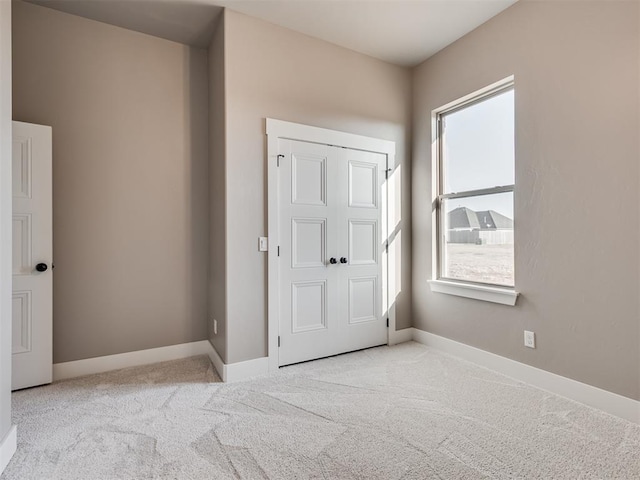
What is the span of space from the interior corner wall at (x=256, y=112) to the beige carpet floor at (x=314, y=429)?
0.61 meters

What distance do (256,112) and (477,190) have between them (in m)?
2.04

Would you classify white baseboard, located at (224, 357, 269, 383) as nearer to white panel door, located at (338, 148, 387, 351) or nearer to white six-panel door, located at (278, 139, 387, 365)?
white six-panel door, located at (278, 139, 387, 365)

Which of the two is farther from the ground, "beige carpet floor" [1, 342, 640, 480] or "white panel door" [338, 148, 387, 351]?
"white panel door" [338, 148, 387, 351]

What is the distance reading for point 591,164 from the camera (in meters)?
2.19

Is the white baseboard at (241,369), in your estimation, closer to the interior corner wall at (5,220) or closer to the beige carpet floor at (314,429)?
the beige carpet floor at (314,429)

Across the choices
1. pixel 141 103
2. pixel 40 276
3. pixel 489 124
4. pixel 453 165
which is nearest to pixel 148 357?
pixel 40 276

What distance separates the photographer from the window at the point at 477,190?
109 inches

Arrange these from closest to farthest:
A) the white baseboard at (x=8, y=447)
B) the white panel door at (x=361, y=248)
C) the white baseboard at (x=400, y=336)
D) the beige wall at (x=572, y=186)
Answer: the white baseboard at (x=8, y=447)
the beige wall at (x=572, y=186)
the white panel door at (x=361, y=248)
the white baseboard at (x=400, y=336)

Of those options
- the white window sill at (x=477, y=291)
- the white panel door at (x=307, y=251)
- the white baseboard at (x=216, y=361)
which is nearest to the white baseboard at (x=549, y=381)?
the white window sill at (x=477, y=291)

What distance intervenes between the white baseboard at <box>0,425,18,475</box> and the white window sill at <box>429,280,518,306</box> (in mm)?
3193

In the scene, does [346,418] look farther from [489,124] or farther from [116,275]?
[489,124]

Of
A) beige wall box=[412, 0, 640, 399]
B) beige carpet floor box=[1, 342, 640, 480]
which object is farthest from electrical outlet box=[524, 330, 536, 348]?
beige carpet floor box=[1, 342, 640, 480]

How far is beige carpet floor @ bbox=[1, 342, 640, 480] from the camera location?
5.31 ft

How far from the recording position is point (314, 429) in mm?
1941
